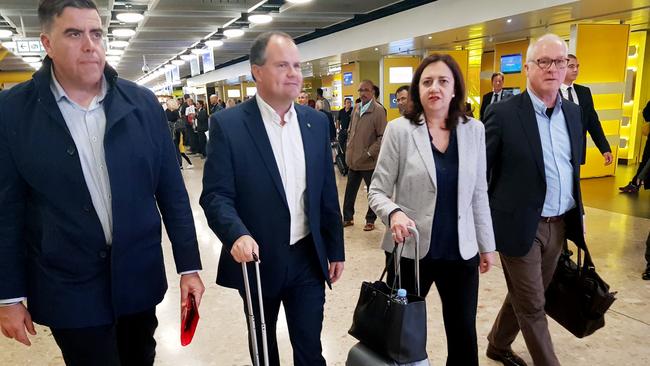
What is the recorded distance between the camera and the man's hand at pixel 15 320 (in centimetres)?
143

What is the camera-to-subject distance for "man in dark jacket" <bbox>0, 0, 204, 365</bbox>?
1.37m

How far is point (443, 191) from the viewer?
6.55 ft

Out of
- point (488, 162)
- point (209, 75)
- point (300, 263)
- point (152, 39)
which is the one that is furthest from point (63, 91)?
point (209, 75)

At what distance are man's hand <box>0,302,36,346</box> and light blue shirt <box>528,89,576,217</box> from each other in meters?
2.27

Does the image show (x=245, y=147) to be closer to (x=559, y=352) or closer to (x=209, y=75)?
(x=559, y=352)

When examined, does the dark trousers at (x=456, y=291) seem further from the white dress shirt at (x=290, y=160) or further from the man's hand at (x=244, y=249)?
the man's hand at (x=244, y=249)

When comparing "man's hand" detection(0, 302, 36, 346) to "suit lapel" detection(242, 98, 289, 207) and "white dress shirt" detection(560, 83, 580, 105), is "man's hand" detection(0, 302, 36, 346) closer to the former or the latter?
"suit lapel" detection(242, 98, 289, 207)

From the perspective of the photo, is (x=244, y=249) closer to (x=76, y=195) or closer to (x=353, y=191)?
(x=76, y=195)

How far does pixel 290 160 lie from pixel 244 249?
45cm

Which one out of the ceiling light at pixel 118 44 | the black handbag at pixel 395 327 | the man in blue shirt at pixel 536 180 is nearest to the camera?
the black handbag at pixel 395 327

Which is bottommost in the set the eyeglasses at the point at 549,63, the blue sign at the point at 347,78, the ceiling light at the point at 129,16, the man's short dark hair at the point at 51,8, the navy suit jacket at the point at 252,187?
the navy suit jacket at the point at 252,187

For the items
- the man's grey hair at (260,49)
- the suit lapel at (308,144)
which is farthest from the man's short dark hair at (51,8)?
the suit lapel at (308,144)

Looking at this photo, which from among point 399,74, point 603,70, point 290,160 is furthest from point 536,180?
point 399,74

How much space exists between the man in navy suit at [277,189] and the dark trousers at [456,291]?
0.42m
